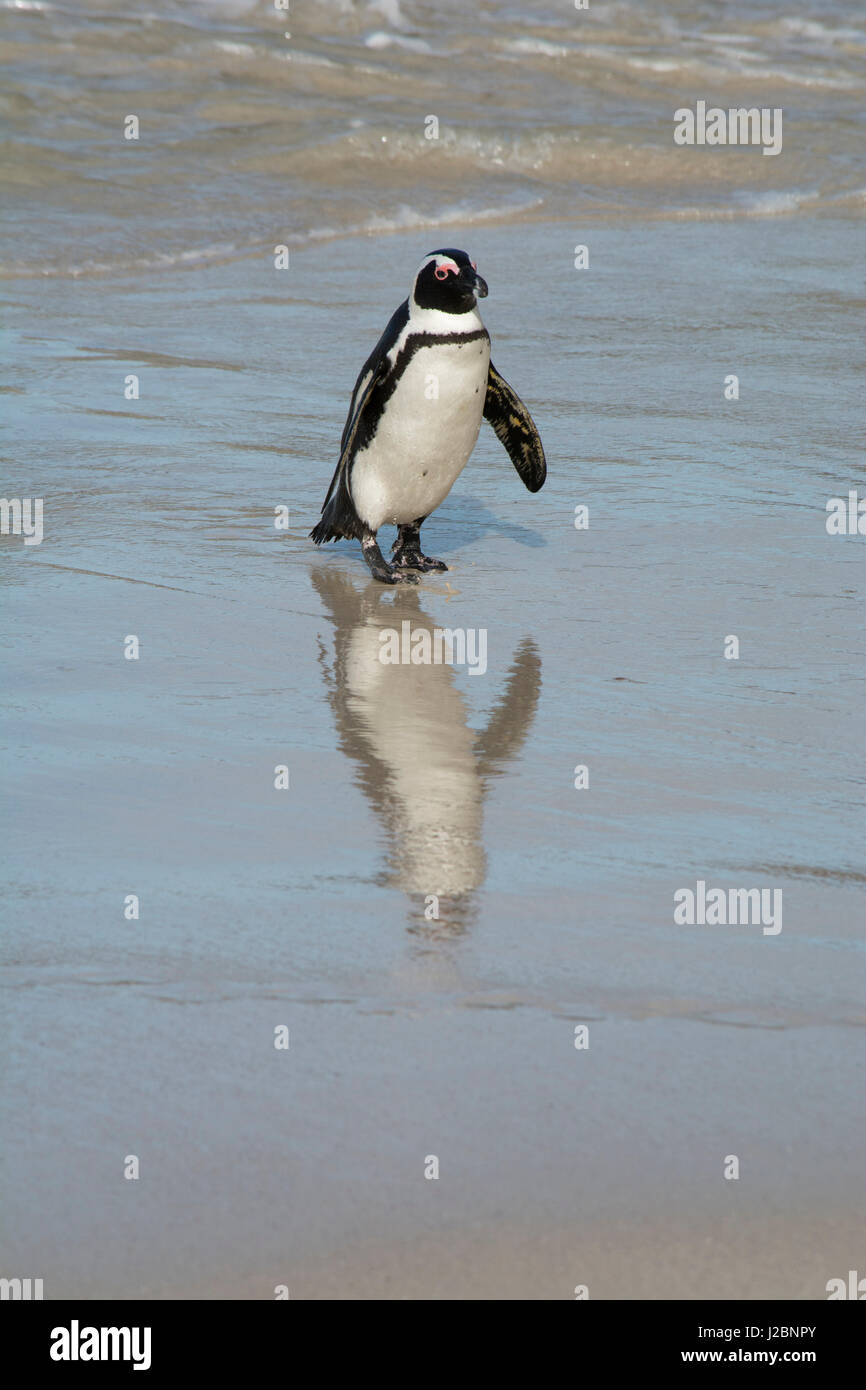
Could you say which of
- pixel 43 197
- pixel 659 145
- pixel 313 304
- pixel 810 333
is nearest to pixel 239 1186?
pixel 810 333

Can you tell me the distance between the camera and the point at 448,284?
438 centimetres

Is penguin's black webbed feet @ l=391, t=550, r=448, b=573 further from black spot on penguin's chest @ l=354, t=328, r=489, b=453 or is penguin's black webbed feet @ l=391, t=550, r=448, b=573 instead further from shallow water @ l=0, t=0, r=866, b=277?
shallow water @ l=0, t=0, r=866, b=277

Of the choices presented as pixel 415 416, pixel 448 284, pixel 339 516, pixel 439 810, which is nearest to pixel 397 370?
pixel 415 416

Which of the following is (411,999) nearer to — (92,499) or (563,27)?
(92,499)

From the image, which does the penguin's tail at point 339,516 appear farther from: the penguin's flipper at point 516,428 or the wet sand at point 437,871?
the penguin's flipper at point 516,428

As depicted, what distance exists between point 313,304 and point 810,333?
2373mm

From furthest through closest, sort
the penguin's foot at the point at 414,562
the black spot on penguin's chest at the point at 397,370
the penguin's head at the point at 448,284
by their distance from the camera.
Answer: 1. the penguin's foot at the point at 414,562
2. the black spot on penguin's chest at the point at 397,370
3. the penguin's head at the point at 448,284

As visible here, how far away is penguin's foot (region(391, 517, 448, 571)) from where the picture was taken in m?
4.75

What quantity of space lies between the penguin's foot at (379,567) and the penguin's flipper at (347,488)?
27 millimetres

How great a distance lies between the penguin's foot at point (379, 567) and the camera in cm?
462

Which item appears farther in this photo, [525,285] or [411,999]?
[525,285]

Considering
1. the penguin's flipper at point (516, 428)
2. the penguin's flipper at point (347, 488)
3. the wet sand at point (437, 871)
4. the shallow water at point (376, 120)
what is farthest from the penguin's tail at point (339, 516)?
the shallow water at point (376, 120)

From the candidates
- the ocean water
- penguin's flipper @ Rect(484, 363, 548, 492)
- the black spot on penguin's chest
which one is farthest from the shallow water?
the black spot on penguin's chest
